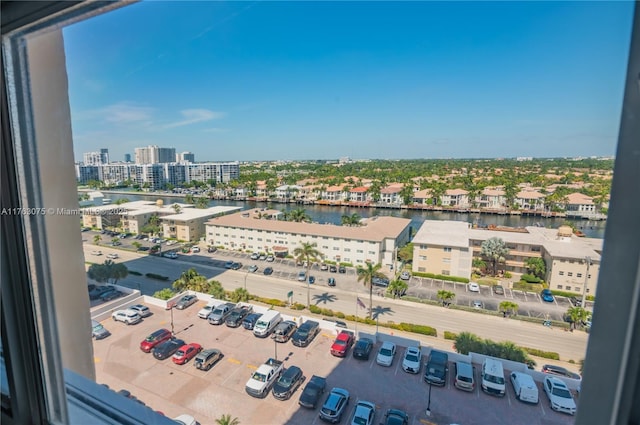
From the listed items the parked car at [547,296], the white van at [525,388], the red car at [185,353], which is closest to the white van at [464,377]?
the white van at [525,388]

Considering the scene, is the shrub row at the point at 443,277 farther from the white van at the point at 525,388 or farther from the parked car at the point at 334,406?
the parked car at the point at 334,406

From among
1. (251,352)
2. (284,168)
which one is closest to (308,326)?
(251,352)

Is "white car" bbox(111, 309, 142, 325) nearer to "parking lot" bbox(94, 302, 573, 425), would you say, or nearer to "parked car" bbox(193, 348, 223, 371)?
"parking lot" bbox(94, 302, 573, 425)

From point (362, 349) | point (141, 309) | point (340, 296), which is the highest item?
point (141, 309)

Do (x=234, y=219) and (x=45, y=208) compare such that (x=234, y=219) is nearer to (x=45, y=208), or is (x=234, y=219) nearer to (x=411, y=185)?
(x=45, y=208)

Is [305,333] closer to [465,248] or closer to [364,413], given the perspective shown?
[364,413]

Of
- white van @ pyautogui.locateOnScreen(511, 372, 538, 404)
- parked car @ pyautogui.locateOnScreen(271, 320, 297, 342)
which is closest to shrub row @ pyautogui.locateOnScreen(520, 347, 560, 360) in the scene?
white van @ pyautogui.locateOnScreen(511, 372, 538, 404)

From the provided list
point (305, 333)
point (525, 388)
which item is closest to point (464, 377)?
point (525, 388)
